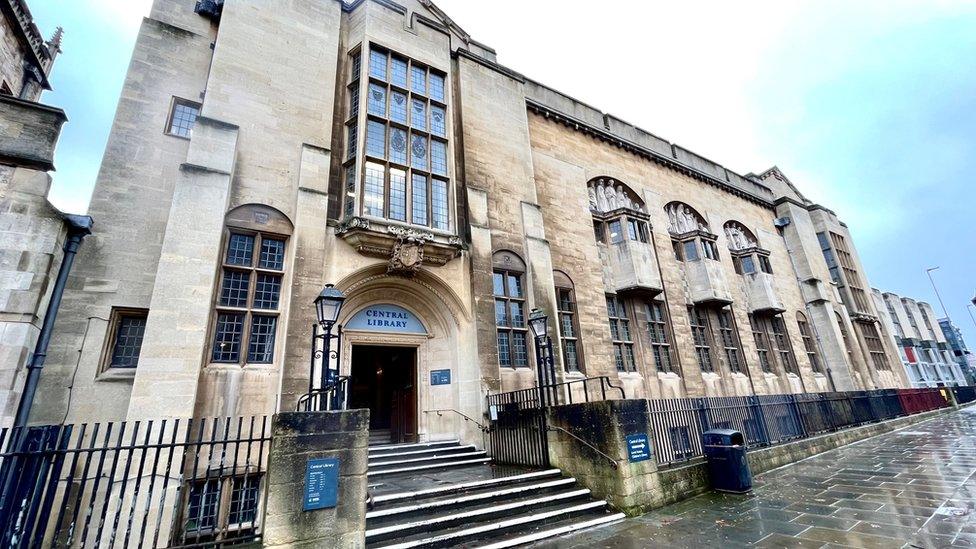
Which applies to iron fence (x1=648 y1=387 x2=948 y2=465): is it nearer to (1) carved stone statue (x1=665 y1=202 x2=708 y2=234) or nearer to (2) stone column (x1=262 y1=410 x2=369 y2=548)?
(2) stone column (x1=262 y1=410 x2=369 y2=548)

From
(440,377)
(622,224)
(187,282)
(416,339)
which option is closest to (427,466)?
(440,377)

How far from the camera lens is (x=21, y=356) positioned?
22.6 ft

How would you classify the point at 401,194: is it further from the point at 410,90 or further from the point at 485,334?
the point at 485,334

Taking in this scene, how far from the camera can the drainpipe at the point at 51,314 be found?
6934 mm

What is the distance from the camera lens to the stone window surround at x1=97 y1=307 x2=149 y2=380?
804 centimetres

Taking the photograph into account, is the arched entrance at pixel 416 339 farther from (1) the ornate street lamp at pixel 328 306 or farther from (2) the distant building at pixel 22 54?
(2) the distant building at pixel 22 54

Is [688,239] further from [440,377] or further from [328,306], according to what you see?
[328,306]

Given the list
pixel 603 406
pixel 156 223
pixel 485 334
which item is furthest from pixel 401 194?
pixel 603 406

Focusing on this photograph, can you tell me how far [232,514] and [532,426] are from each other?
243 inches

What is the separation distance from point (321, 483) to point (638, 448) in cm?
539

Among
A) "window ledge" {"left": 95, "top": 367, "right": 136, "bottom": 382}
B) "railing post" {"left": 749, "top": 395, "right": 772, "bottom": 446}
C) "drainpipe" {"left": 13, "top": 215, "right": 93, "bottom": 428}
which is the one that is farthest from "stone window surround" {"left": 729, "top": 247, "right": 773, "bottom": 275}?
"drainpipe" {"left": 13, "top": 215, "right": 93, "bottom": 428}

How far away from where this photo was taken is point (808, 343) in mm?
22922

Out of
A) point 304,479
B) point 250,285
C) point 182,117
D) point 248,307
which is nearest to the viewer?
point 304,479

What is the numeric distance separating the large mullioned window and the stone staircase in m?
6.42
